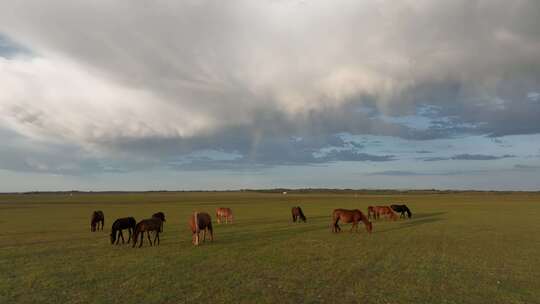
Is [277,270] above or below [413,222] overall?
below

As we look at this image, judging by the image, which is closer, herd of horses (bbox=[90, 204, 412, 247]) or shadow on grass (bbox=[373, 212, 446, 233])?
herd of horses (bbox=[90, 204, 412, 247])

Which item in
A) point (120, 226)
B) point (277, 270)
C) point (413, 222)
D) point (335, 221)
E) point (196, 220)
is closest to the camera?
point (277, 270)

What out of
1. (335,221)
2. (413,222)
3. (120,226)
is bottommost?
(413,222)

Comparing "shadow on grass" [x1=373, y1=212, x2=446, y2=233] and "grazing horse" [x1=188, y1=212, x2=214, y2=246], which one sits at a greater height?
"grazing horse" [x1=188, y1=212, x2=214, y2=246]

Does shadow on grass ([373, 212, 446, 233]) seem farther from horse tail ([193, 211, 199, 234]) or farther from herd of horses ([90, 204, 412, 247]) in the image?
horse tail ([193, 211, 199, 234])

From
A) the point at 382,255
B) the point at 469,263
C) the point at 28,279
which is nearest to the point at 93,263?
the point at 28,279

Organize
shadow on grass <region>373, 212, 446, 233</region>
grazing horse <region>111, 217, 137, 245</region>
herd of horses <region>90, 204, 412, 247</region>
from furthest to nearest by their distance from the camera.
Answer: shadow on grass <region>373, 212, 446, 233</region>
grazing horse <region>111, 217, 137, 245</region>
herd of horses <region>90, 204, 412, 247</region>

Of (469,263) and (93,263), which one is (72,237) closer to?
(93,263)

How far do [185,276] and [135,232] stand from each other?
797cm

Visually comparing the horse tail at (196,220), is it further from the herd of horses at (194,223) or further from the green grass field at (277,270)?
the green grass field at (277,270)

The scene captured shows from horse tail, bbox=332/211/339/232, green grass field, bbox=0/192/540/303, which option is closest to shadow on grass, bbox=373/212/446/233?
horse tail, bbox=332/211/339/232

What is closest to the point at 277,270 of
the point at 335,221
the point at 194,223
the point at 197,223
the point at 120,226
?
the point at 197,223

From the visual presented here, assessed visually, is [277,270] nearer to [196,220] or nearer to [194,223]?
[196,220]

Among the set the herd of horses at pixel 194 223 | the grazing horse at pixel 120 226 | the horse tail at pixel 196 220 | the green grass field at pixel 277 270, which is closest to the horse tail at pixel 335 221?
the herd of horses at pixel 194 223
